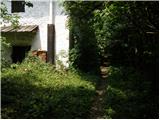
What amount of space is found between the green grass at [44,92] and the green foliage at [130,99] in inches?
25.9

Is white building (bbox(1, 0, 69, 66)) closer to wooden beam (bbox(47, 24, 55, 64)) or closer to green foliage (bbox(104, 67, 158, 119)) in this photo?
wooden beam (bbox(47, 24, 55, 64))

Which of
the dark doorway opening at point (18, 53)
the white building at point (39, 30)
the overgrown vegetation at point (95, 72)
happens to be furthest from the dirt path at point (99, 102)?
the dark doorway opening at point (18, 53)

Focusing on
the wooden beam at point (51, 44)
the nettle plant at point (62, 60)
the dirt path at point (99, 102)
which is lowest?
the dirt path at point (99, 102)

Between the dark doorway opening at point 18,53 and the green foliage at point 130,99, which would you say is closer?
the green foliage at point 130,99

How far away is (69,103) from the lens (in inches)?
405

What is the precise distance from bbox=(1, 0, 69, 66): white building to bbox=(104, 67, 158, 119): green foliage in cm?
370

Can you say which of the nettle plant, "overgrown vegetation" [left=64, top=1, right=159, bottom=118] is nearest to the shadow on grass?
"overgrown vegetation" [left=64, top=1, right=159, bottom=118]

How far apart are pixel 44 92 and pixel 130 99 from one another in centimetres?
265

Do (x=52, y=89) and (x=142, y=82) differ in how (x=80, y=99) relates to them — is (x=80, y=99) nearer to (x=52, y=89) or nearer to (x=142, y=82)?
(x=52, y=89)

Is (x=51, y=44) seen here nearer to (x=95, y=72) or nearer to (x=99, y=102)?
(x=95, y=72)

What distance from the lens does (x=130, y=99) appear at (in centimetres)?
1074

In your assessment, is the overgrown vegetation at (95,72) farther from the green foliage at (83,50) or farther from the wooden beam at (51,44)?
the wooden beam at (51,44)

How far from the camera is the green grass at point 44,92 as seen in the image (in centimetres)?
959

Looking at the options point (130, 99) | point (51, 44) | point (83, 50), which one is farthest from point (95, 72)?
point (130, 99)
